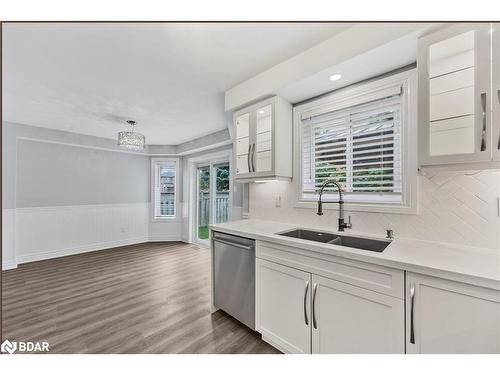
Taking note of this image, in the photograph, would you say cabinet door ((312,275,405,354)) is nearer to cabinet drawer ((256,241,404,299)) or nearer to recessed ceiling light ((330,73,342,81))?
cabinet drawer ((256,241,404,299))

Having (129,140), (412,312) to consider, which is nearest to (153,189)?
(129,140)

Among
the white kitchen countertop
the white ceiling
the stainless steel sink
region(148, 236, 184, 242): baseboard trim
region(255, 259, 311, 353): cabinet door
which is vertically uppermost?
the white ceiling

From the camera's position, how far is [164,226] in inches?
219

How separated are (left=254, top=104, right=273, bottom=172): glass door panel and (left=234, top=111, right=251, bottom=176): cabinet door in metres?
0.12

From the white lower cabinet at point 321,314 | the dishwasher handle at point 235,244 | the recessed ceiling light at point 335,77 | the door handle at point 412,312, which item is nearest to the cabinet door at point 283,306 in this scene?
the white lower cabinet at point 321,314

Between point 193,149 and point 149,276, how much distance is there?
2.74 meters

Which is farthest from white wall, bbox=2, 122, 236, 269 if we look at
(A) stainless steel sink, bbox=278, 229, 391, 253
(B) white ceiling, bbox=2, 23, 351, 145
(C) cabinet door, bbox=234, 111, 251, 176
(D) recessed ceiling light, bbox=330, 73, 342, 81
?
(D) recessed ceiling light, bbox=330, 73, 342, 81

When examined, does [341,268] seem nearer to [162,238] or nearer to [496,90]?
[496,90]

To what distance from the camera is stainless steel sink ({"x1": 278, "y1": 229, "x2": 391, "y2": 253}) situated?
1684 mm

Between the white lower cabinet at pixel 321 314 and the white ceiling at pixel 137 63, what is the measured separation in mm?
1724

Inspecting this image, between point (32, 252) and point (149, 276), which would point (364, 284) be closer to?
point (149, 276)

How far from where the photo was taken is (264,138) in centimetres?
225

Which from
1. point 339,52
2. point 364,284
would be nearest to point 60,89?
point 339,52

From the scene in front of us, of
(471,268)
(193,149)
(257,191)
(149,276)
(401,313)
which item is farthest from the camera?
(193,149)
